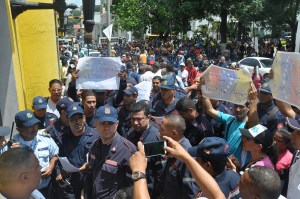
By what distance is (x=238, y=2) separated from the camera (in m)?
28.4

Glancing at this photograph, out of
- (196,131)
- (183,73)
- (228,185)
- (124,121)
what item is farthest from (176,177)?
(183,73)

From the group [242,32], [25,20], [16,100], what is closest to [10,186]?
[16,100]

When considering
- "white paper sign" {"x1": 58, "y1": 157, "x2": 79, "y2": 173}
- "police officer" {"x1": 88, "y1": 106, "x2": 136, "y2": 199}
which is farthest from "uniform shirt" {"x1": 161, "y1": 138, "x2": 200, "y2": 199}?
"white paper sign" {"x1": 58, "y1": 157, "x2": 79, "y2": 173}

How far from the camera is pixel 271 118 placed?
206 inches

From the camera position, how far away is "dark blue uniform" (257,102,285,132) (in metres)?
5.09

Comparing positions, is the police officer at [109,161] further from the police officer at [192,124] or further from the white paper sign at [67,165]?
the police officer at [192,124]

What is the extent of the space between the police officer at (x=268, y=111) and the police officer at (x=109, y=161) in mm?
1961

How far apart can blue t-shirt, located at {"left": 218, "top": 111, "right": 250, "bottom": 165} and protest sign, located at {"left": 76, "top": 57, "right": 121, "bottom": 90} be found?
185 cm

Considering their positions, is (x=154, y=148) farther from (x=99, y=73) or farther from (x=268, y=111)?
(x=99, y=73)

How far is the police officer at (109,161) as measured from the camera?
13.1 ft

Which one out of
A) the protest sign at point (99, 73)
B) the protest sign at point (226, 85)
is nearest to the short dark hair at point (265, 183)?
the protest sign at point (226, 85)

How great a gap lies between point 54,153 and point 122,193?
1684 mm

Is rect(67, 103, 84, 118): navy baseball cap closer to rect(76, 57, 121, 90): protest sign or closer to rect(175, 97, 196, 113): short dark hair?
rect(175, 97, 196, 113): short dark hair

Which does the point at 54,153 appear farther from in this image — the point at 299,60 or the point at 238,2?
the point at 238,2
